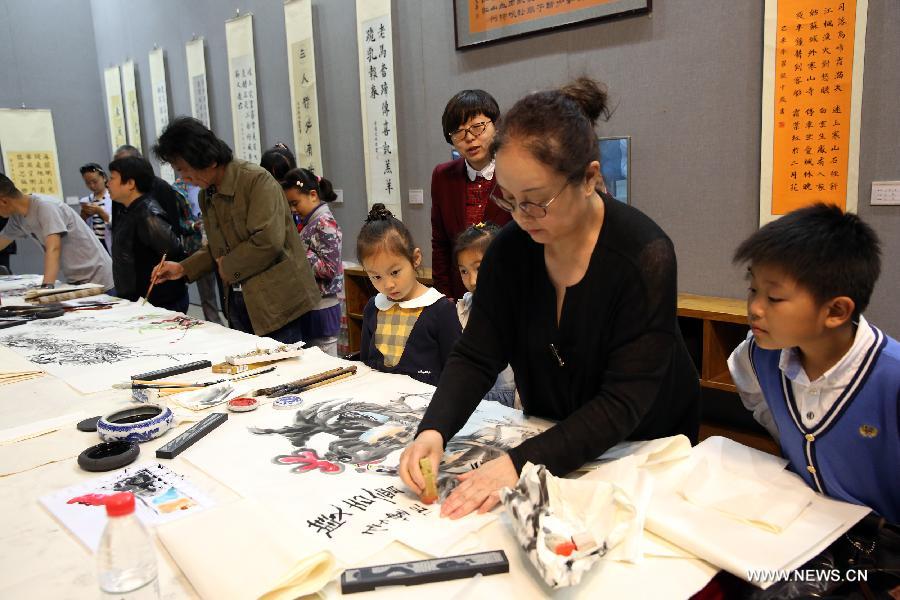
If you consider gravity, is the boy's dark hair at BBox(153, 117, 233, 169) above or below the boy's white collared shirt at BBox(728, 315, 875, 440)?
above

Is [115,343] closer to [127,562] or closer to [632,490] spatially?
[127,562]

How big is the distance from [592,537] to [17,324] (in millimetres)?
2567

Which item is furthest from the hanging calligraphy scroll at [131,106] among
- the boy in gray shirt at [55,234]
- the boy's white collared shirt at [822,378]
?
the boy's white collared shirt at [822,378]

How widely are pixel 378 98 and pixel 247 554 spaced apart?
3.44m

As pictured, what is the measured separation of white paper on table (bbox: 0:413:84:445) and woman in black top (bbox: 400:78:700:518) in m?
0.82

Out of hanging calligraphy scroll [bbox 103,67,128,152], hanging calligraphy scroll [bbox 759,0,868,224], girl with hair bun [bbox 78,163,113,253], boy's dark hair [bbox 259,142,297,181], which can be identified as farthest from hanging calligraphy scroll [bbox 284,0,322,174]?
hanging calligraphy scroll [bbox 103,67,128,152]

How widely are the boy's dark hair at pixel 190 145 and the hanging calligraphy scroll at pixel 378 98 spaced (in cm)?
146

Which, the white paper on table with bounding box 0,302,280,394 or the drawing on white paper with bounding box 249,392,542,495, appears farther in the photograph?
the white paper on table with bounding box 0,302,280,394

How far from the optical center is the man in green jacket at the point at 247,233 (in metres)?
2.57

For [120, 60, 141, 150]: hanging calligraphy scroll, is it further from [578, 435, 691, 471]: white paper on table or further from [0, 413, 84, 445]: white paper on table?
[578, 435, 691, 471]: white paper on table

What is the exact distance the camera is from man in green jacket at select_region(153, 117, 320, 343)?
2.57m

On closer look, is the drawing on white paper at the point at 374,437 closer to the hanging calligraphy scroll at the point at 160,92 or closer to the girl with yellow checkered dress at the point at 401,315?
the girl with yellow checkered dress at the point at 401,315

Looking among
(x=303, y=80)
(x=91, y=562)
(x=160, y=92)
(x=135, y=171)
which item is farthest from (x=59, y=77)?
(x=91, y=562)

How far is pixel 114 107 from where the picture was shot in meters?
6.88
